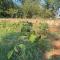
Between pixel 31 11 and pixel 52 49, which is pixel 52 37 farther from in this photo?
pixel 31 11

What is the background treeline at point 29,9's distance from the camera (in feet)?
42.1

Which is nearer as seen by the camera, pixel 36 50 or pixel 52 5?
pixel 36 50

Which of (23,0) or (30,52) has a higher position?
(23,0)

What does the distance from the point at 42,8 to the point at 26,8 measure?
3.16 feet

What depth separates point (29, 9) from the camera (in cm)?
1312

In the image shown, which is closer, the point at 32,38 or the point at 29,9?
the point at 32,38

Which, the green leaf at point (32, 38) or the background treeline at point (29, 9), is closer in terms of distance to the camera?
the green leaf at point (32, 38)

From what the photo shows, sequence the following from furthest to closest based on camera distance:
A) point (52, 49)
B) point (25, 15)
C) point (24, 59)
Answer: point (25, 15)
point (52, 49)
point (24, 59)

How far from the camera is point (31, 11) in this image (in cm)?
1311

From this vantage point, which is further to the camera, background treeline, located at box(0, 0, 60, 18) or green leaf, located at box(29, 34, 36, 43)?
background treeline, located at box(0, 0, 60, 18)

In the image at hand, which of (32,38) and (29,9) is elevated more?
(29,9)

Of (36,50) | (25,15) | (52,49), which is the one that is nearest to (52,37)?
(52,49)

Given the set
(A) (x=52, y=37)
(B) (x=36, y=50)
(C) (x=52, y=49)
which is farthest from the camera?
(A) (x=52, y=37)

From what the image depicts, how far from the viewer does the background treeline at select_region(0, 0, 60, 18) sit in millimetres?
12844
